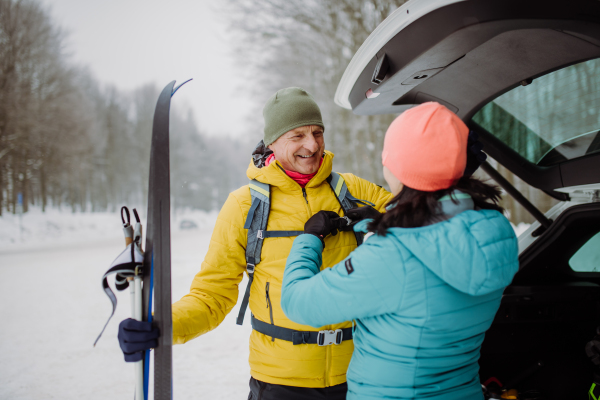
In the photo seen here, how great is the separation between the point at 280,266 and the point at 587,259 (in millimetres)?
2038

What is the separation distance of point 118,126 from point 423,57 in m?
32.0

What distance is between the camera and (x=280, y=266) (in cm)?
160

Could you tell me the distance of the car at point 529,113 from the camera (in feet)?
3.59

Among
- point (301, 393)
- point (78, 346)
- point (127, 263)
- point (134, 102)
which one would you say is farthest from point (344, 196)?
point (134, 102)

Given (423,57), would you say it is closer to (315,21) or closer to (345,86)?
(345,86)

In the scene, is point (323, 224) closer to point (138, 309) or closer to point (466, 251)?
point (466, 251)

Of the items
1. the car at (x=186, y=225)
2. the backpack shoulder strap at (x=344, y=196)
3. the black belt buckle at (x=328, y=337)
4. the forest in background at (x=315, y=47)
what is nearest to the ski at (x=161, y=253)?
the black belt buckle at (x=328, y=337)

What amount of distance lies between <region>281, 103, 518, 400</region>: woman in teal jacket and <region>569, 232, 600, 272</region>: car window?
1.55 meters

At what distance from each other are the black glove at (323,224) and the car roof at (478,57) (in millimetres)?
577

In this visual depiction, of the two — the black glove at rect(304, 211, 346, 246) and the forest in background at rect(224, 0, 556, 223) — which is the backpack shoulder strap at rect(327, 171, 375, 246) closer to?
the black glove at rect(304, 211, 346, 246)

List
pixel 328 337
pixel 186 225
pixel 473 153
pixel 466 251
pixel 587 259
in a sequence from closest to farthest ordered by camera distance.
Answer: pixel 466 251
pixel 473 153
pixel 328 337
pixel 587 259
pixel 186 225

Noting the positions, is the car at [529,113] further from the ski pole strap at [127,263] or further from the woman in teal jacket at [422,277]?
the ski pole strap at [127,263]

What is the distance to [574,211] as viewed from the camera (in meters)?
2.03

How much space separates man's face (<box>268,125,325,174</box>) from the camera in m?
1.73
